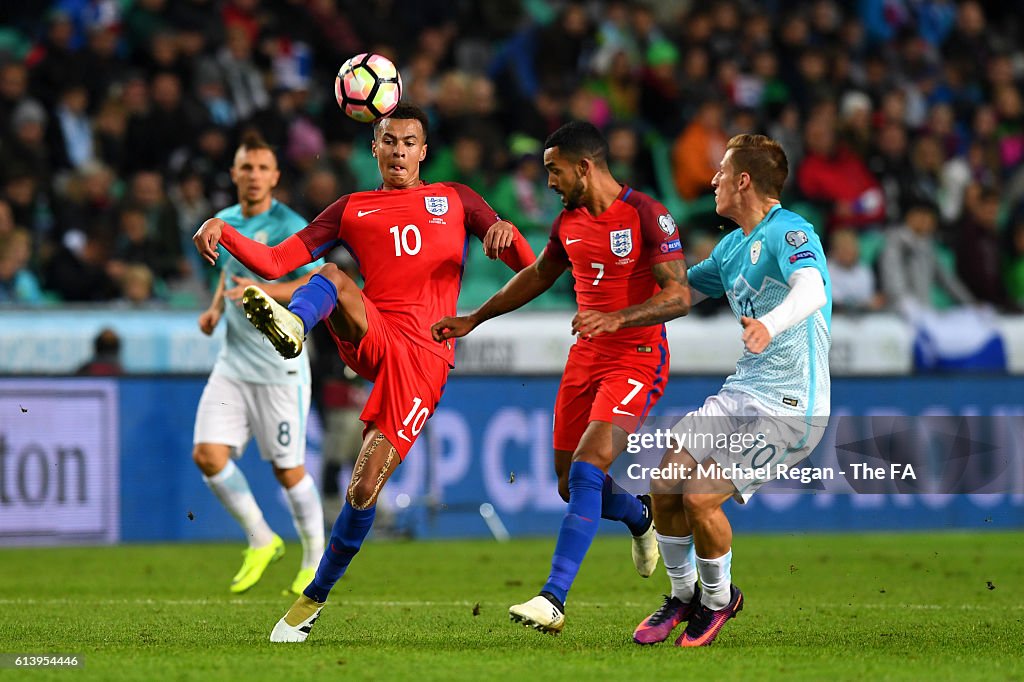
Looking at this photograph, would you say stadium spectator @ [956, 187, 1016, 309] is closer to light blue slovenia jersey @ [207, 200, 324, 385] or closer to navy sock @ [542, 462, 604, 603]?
light blue slovenia jersey @ [207, 200, 324, 385]

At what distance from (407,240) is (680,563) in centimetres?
194

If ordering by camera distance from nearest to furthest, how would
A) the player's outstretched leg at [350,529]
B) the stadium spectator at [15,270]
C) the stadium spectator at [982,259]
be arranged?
1. the player's outstretched leg at [350,529]
2. the stadium spectator at [15,270]
3. the stadium spectator at [982,259]

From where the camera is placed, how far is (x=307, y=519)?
9.70 meters

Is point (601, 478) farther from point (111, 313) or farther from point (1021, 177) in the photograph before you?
point (1021, 177)

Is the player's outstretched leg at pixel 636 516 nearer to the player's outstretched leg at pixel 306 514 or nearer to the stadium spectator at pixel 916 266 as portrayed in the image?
the player's outstretched leg at pixel 306 514

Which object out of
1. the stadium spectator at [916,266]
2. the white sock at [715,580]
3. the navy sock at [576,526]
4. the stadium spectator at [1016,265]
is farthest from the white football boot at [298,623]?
the stadium spectator at [1016,265]

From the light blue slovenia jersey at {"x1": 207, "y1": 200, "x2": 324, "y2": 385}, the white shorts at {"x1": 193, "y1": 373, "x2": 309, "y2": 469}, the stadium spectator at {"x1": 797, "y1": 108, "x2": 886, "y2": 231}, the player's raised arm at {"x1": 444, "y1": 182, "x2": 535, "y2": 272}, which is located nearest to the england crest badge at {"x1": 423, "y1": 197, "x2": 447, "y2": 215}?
the player's raised arm at {"x1": 444, "y1": 182, "x2": 535, "y2": 272}

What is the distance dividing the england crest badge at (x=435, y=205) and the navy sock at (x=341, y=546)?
142cm

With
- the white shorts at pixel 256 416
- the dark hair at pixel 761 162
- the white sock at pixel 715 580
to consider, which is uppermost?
the dark hair at pixel 761 162

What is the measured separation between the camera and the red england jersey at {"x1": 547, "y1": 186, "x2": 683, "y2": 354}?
7.06m

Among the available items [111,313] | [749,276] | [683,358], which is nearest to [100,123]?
[111,313]

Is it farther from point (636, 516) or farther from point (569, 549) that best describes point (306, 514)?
point (569, 549)

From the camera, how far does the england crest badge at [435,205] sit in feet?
23.7

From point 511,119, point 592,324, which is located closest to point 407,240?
point 592,324
